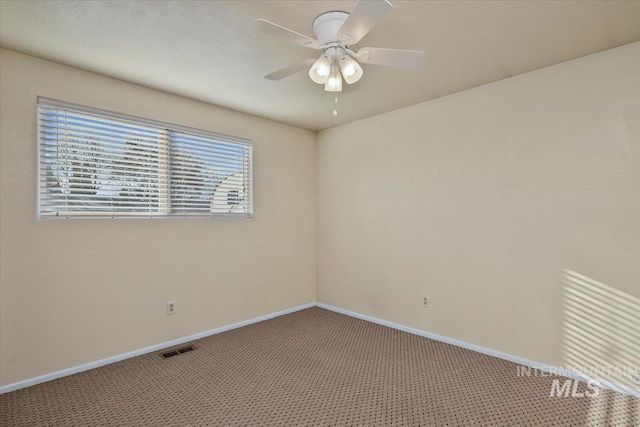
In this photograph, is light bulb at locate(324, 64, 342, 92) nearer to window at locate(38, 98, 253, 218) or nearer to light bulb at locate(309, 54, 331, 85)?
light bulb at locate(309, 54, 331, 85)

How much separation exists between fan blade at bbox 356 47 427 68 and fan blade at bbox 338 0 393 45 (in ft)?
0.51

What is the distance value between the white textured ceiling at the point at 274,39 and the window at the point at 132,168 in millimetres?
427

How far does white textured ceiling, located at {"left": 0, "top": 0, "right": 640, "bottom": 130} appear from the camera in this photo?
1.91 m

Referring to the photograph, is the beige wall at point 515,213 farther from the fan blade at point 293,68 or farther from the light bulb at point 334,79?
the fan blade at point 293,68

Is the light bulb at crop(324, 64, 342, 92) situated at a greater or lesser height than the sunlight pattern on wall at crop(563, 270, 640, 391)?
greater

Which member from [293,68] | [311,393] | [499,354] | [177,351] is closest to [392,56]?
[293,68]

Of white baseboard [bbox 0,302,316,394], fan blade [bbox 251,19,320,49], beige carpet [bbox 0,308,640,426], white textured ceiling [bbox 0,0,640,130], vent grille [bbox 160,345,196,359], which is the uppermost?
white textured ceiling [bbox 0,0,640,130]

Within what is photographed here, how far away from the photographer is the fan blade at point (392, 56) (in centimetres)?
181

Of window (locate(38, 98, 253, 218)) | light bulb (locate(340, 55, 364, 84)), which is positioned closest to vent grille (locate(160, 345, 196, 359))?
window (locate(38, 98, 253, 218))

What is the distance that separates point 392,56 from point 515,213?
73.4 inches

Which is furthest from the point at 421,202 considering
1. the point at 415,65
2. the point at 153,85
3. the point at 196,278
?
the point at 153,85

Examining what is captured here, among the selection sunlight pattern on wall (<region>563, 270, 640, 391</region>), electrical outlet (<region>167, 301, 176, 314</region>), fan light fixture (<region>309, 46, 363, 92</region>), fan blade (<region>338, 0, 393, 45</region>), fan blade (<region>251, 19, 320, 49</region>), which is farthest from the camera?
electrical outlet (<region>167, 301, 176, 314</region>)

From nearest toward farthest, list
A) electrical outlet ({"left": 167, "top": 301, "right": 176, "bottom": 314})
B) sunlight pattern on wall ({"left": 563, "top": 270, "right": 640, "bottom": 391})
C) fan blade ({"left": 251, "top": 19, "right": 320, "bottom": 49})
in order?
fan blade ({"left": 251, "top": 19, "right": 320, "bottom": 49}), sunlight pattern on wall ({"left": 563, "top": 270, "right": 640, "bottom": 391}), electrical outlet ({"left": 167, "top": 301, "right": 176, "bottom": 314})

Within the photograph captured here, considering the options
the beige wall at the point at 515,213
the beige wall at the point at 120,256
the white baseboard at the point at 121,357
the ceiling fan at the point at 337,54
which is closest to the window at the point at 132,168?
the beige wall at the point at 120,256
